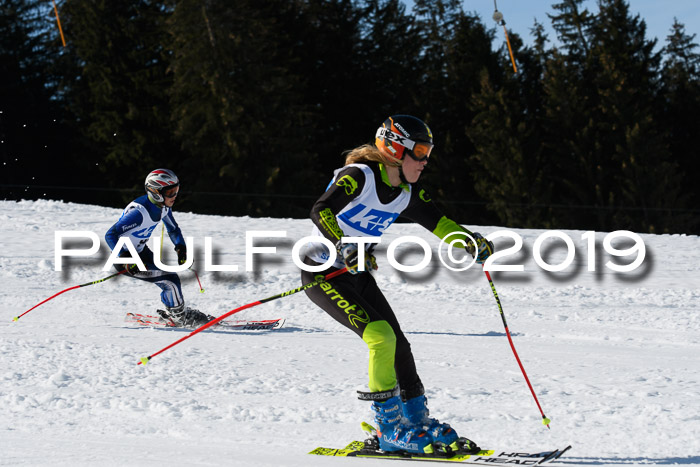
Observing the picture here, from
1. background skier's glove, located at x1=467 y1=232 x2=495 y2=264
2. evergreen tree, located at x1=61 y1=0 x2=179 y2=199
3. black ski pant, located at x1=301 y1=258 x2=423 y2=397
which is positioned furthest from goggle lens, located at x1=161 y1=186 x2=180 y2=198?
evergreen tree, located at x1=61 y1=0 x2=179 y2=199

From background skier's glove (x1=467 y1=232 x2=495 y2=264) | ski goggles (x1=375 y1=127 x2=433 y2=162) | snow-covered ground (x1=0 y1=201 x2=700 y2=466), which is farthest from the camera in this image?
background skier's glove (x1=467 y1=232 x2=495 y2=264)

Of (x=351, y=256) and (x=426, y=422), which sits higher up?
(x=351, y=256)

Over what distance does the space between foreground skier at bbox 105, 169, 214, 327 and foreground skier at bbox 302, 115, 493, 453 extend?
4.06m

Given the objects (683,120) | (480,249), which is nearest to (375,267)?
(480,249)

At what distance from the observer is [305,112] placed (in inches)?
1227

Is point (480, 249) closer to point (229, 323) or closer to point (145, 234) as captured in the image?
point (229, 323)

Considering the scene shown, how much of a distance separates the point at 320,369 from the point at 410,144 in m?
2.58

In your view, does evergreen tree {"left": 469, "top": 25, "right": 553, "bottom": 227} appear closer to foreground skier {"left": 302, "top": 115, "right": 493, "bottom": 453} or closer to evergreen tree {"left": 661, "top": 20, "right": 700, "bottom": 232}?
evergreen tree {"left": 661, "top": 20, "right": 700, "bottom": 232}

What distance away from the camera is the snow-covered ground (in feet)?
14.2

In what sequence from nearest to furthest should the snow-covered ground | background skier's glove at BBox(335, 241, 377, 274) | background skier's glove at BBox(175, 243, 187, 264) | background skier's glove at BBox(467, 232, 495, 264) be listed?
background skier's glove at BBox(335, 241, 377, 274) → the snow-covered ground → background skier's glove at BBox(467, 232, 495, 264) → background skier's glove at BBox(175, 243, 187, 264)

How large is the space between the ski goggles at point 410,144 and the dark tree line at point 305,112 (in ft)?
79.0

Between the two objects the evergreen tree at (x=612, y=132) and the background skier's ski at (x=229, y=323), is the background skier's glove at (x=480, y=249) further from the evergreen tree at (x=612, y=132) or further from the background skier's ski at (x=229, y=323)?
the evergreen tree at (x=612, y=132)

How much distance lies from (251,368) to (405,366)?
2182 millimetres

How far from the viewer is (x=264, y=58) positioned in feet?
100
